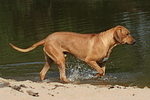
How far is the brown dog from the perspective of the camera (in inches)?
368

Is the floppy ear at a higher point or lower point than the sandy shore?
higher

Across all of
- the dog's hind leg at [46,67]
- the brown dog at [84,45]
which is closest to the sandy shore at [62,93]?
the brown dog at [84,45]

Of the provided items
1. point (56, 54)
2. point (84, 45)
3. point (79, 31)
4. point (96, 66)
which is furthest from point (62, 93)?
point (79, 31)

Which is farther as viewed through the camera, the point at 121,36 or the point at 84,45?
the point at 84,45

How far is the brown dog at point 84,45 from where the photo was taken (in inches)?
368

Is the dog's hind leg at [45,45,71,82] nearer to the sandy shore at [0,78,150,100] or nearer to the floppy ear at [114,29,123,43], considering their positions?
the floppy ear at [114,29,123,43]

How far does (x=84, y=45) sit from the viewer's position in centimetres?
951

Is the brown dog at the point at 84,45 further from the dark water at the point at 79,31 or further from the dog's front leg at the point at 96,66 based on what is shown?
the dark water at the point at 79,31

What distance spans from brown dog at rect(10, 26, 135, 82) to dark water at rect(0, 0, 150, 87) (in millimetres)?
614

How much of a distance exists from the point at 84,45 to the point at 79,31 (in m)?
7.39

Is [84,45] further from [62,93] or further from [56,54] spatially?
[62,93]

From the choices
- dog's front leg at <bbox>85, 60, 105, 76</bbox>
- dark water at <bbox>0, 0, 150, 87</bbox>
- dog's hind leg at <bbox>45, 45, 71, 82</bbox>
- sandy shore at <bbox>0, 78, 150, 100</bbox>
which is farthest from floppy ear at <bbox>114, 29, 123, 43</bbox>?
sandy shore at <bbox>0, 78, 150, 100</bbox>

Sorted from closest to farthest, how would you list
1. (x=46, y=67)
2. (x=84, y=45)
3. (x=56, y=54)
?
(x=56, y=54)
(x=84, y=45)
(x=46, y=67)

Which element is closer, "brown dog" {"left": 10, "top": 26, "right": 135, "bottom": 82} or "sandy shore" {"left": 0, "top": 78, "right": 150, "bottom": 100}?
"sandy shore" {"left": 0, "top": 78, "right": 150, "bottom": 100}
